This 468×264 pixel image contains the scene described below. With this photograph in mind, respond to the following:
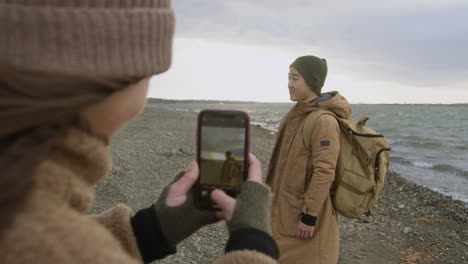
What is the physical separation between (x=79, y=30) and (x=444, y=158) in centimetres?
2371

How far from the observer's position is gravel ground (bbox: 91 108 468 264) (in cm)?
640

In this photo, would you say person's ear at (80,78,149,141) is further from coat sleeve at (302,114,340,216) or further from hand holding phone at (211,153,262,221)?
coat sleeve at (302,114,340,216)

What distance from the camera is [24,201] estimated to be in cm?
77

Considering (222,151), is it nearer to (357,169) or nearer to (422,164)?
(357,169)

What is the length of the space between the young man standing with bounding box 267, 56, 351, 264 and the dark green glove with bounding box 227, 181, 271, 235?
2160 millimetres

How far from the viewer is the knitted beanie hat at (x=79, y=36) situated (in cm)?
84

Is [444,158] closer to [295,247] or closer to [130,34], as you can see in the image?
[295,247]

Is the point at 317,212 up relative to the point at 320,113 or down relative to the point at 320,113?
down

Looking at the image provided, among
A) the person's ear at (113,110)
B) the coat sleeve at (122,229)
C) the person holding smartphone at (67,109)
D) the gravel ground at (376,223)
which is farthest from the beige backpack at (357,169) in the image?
the gravel ground at (376,223)

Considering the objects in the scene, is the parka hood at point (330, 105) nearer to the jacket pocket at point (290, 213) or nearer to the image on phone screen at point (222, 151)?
the jacket pocket at point (290, 213)

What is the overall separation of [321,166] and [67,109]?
9.10 feet

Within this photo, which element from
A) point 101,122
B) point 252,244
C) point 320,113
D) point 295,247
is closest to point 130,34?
point 101,122

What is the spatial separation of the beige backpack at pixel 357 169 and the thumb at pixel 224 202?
2229 mm

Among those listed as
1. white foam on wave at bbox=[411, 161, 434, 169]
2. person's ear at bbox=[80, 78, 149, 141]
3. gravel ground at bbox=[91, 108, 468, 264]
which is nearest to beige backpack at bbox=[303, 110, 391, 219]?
person's ear at bbox=[80, 78, 149, 141]
